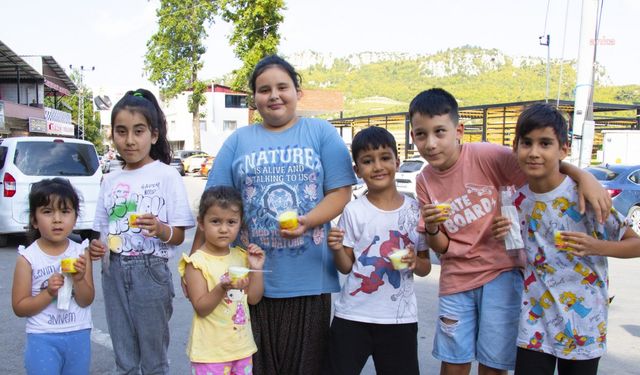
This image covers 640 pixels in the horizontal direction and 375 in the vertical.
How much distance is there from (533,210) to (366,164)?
0.89m

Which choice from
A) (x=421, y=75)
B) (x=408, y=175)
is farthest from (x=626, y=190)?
(x=421, y=75)

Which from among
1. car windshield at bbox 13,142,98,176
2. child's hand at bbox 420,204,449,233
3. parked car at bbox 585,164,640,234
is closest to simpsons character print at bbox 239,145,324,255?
child's hand at bbox 420,204,449,233

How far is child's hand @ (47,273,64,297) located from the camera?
2588mm

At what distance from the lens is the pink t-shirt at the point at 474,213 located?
8.89 feet

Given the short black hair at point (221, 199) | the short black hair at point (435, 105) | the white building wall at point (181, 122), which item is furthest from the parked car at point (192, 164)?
the short black hair at point (435, 105)

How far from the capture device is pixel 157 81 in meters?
40.6

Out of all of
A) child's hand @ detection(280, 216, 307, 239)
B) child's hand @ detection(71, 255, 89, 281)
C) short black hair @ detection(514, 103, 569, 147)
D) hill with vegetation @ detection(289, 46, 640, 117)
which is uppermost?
hill with vegetation @ detection(289, 46, 640, 117)

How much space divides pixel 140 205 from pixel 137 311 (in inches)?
22.7

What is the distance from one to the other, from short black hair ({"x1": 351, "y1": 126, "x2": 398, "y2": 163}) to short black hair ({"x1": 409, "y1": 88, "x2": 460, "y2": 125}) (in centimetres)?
18

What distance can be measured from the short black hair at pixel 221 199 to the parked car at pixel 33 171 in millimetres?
6394

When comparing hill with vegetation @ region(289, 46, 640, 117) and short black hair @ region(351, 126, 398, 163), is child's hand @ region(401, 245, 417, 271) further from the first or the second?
hill with vegetation @ region(289, 46, 640, 117)

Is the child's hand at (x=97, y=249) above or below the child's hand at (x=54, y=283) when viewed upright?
above

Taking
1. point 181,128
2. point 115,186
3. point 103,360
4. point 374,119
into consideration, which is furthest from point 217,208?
point 181,128

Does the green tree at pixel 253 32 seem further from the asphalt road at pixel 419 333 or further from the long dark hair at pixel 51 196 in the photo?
the long dark hair at pixel 51 196
